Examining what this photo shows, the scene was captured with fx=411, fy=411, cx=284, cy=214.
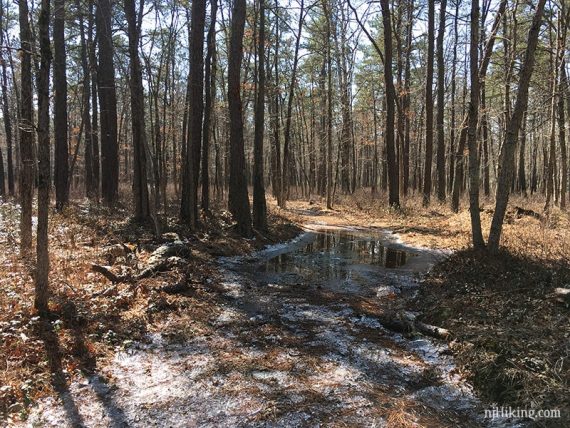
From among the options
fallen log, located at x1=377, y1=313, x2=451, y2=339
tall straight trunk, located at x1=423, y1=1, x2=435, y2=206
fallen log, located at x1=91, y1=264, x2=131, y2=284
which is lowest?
fallen log, located at x1=377, y1=313, x2=451, y2=339

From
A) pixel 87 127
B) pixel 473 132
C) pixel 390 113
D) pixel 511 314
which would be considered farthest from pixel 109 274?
pixel 87 127

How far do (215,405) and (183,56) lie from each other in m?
Result: 28.8

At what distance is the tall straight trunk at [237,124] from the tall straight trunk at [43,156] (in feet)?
23.3

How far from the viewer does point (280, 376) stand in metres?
4.45

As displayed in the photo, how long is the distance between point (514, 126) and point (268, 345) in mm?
6074

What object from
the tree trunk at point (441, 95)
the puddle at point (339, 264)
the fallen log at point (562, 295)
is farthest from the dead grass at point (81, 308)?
the tree trunk at point (441, 95)

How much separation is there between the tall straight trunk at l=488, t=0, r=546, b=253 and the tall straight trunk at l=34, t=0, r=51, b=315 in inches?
300

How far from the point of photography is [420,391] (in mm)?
4184

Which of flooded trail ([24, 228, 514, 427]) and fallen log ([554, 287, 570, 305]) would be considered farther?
fallen log ([554, 287, 570, 305])

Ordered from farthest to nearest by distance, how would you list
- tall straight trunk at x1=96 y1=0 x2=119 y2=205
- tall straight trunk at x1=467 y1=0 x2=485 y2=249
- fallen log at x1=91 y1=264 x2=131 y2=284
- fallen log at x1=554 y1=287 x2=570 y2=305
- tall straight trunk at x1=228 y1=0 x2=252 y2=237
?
tall straight trunk at x1=96 y1=0 x2=119 y2=205
tall straight trunk at x1=228 y1=0 x2=252 y2=237
tall straight trunk at x1=467 y1=0 x2=485 y2=249
fallen log at x1=91 y1=264 x2=131 y2=284
fallen log at x1=554 y1=287 x2=570 y2=305

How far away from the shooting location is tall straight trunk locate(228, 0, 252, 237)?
38.9 ft

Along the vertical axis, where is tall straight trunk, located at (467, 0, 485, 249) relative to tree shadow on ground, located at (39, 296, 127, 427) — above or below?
above

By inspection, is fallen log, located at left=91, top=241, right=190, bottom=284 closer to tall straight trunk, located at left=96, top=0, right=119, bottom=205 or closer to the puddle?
the puddle

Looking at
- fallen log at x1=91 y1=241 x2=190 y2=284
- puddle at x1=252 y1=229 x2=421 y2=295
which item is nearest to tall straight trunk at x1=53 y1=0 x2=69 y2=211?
fallen log at x1=91 y1=241 x2=190 y2=284
